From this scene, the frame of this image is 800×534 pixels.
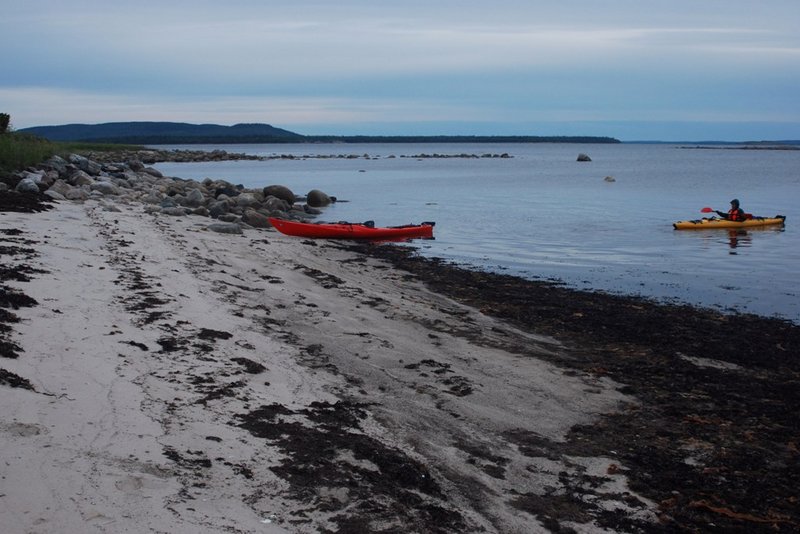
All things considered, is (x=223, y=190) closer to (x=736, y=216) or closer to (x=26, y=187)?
(x=26, y=187)

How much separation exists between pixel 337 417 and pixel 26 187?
1486 cm

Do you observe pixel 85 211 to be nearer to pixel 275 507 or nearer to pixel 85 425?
pixel 85 425

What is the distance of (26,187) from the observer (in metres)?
18.0

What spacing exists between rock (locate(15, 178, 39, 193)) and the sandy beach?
7.44 m

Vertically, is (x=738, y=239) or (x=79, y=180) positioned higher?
(x=79, y=180)

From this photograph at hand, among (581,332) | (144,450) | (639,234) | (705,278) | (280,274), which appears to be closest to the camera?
(144,450)

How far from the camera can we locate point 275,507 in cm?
434

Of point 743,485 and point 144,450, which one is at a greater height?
point 144,450

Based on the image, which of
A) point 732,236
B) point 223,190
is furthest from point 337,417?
point 223,190

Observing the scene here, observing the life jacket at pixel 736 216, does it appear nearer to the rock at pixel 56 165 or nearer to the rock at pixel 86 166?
the rock at pixel 56 165

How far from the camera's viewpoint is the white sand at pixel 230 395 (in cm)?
424

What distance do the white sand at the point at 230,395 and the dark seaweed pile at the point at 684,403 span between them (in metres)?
0.27

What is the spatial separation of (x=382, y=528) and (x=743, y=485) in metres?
2.98

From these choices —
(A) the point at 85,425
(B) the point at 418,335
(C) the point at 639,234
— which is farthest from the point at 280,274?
(C) the point at 639,234
